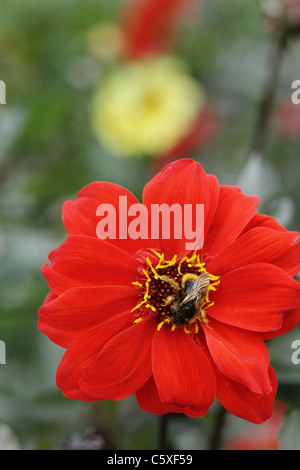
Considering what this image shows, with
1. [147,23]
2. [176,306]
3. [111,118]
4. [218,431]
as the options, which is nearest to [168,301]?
[176,306]

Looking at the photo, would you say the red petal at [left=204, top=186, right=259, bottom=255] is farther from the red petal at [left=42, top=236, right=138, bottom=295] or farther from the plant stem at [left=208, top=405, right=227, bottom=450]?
the plant stem at [left=208, top=405, right=227, bottom=450]

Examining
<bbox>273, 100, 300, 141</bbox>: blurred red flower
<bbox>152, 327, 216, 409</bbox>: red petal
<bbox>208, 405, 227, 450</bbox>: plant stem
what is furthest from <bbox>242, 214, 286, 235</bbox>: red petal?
<bbox>273, 100, 300, 141</bbox>: blurred red flower

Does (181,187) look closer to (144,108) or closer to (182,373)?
(182,373)

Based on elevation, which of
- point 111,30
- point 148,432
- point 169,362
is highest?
point 111,30

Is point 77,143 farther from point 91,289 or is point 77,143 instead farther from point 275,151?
point 91,289

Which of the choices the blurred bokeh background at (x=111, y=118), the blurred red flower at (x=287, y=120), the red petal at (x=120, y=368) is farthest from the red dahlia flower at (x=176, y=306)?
the blurred red flower at (x=287, y=120)

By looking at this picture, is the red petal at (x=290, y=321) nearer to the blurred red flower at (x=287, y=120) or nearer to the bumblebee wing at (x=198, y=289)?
the bumblebee wing at (x=198, y=289)
